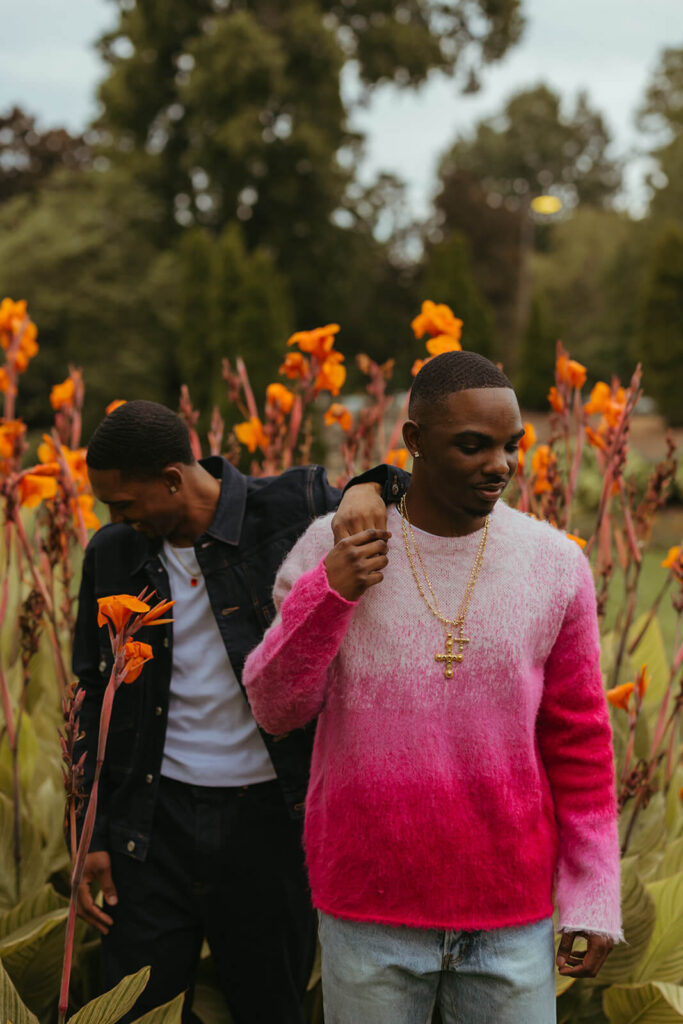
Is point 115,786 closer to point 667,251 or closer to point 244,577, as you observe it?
point 244,577

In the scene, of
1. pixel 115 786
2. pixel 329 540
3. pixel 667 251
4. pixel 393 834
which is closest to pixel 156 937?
pixel 115 786

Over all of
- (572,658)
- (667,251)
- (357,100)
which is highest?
(357,100)

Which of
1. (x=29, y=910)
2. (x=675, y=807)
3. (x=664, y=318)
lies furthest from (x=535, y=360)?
(x=29, y=910)

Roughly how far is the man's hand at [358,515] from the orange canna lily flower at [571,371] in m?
1.12

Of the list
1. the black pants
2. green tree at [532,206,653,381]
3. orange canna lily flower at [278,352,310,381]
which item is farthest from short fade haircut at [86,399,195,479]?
green tree at [532,206,653,381]

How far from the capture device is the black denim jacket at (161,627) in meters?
1.63

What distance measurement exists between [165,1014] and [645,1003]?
983mm

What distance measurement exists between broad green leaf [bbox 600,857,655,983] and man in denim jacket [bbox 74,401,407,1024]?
0.71m

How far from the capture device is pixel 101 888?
1.68 m

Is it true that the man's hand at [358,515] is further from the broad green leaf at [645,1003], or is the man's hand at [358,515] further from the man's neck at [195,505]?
the broad green leaf at [645,1003]

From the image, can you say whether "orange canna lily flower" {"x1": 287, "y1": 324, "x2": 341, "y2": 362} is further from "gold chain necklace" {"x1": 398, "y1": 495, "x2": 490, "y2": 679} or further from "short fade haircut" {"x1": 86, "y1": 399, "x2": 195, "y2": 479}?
"gold chain necklace" {"x1": 398, "y1": 495, "x2": 490, "y2": 679}

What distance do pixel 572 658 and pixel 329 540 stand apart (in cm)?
38

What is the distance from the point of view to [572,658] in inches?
50.8

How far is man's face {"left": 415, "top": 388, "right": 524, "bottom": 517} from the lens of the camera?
3.92 feet
